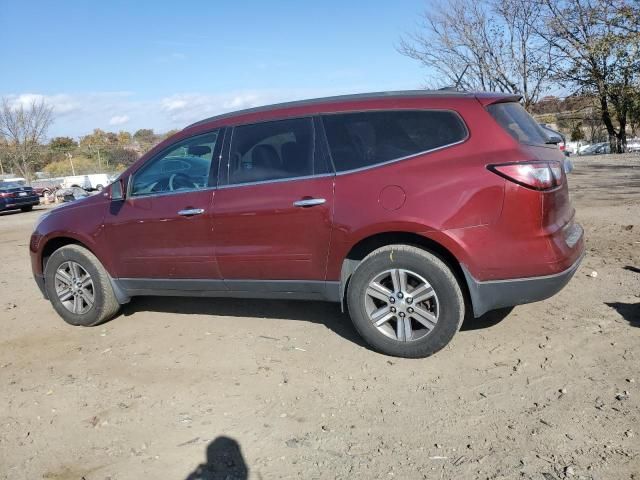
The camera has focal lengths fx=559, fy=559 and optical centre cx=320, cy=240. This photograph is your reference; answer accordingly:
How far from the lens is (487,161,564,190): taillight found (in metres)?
3.45

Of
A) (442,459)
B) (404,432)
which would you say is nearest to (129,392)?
(404,432)

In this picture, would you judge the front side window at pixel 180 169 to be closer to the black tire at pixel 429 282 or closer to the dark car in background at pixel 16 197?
the black tire at pixel 429 282

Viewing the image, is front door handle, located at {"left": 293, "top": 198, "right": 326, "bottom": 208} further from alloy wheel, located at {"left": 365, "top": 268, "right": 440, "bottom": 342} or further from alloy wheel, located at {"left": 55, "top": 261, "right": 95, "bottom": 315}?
alloy wheel, located at {"left": 55, "top": 261, "right": 95, "bottom": 315}

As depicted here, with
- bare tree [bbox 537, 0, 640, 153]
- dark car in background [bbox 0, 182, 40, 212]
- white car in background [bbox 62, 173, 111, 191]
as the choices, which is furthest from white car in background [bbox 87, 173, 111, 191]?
bare tree [bbox 537, 0, 640, 153]

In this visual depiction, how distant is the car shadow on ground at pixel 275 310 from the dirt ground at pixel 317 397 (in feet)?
0.10

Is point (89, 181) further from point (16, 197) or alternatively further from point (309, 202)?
point (309, 202)

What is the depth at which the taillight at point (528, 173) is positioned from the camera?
11.3 ft

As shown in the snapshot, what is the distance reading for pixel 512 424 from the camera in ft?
9.77

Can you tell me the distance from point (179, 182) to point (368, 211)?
1739 mm

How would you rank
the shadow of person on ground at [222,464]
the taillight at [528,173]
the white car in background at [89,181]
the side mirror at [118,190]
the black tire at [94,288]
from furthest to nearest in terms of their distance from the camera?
the white car in background at [89,181], the black tire at [94,288], the side mirror at [118,190], the taillight at [528,173], the shadow of person on ground at [222,464]

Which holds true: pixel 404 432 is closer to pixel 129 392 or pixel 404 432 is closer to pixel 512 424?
pixel 512 424

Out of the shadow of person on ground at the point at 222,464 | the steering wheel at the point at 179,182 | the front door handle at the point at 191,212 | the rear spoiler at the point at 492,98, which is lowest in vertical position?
the shadow of person on ground at the point at 222,464

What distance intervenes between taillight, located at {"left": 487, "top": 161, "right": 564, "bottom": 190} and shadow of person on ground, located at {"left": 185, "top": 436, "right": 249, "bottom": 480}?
224 cm

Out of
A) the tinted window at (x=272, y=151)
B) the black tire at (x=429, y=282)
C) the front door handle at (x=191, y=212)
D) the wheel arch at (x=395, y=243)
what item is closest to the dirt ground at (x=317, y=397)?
the black tire at (x=429, y=282)
